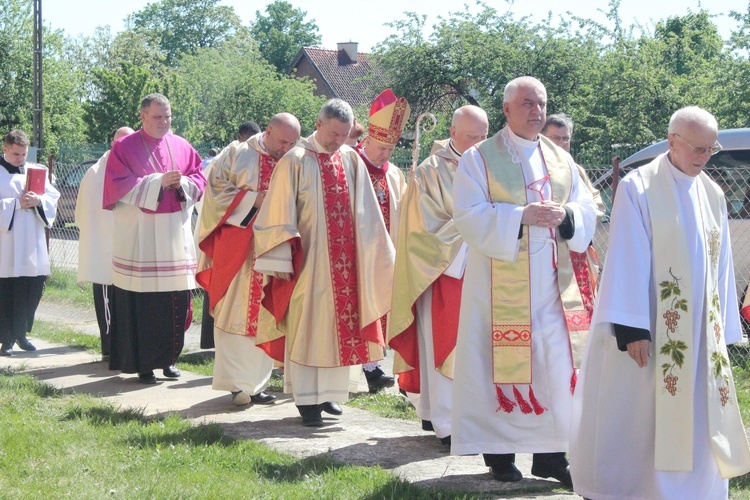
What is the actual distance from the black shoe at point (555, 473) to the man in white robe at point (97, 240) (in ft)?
16.8

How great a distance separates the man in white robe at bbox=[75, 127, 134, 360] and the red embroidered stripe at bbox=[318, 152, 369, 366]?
10.4ft

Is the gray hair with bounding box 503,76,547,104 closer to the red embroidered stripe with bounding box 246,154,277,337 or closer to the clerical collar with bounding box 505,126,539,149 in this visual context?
the clerical collar with bounding box 505,126,539,149

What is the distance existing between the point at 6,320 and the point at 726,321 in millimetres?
7109

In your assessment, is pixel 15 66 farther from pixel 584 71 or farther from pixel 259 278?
pixel 259 278

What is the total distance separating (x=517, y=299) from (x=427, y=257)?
3.14 ft

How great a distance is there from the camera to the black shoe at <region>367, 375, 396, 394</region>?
8.05m

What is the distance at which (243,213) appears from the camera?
24.8 feet

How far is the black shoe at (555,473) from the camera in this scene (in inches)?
206

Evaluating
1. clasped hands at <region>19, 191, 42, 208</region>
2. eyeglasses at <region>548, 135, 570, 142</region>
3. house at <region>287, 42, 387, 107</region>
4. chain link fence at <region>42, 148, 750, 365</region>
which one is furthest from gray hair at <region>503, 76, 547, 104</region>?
house at <region>287, 42, 387, 107</region>

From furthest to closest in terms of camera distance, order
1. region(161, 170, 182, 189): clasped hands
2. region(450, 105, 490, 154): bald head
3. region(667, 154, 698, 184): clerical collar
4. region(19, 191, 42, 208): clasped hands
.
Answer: region(19, 191, 42, 208): clasped hands < region(161, 170, 182, 189): clasped hands < region(450, 105, 490, 154): bald head < region(667, 154, 698, 184): clerical collar

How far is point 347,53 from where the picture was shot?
185 feet

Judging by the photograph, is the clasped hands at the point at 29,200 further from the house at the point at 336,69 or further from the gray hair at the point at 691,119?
the house at the point at 336,69

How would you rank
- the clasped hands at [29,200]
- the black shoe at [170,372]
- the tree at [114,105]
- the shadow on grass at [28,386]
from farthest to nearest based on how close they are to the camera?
the tree at [114,105]
the clasped hands at [29,200]
the black shoe at [170,372]
the shadow on grass at [28,386]

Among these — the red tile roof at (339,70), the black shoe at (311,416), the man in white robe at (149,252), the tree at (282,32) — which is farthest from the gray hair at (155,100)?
the tree at (282,32)
